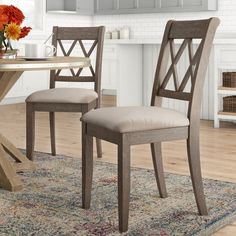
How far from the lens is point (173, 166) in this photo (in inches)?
148

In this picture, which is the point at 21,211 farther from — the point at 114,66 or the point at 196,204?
the point at 114,66

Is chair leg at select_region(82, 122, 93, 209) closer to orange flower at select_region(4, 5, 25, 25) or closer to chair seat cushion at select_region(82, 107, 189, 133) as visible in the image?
chair seat cushion at select_region(82, 107, 189, 133)

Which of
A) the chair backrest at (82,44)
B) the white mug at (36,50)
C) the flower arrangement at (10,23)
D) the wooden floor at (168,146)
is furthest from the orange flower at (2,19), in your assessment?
the wooden floor at (168,146)

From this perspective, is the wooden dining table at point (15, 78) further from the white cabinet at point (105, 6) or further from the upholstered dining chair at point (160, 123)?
the white cabinet at point (105, 6)

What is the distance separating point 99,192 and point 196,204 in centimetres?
55

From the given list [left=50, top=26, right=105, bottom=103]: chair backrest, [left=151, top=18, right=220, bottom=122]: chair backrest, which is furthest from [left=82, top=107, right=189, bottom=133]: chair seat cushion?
[left=50, top=26, right=105, bottom=103]: chair backrest

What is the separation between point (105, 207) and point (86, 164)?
248 mm

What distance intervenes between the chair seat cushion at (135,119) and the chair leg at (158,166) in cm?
31

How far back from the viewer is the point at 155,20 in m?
7.87

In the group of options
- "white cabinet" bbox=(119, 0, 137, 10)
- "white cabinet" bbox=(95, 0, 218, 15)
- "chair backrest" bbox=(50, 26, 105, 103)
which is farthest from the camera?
"white cabinet" bbox=(119, 0, 137, 10)

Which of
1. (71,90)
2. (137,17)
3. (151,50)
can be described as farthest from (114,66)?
(71,90)

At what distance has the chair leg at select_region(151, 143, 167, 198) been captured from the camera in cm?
290

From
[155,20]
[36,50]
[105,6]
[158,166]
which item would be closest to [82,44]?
[36,50]

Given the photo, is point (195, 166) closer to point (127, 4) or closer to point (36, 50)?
point (36, 50)
